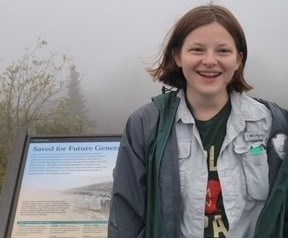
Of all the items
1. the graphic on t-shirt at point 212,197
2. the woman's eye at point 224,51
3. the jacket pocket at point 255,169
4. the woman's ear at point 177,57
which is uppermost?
the woman's ear at point 177,57

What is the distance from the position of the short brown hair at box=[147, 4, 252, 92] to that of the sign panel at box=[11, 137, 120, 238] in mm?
934

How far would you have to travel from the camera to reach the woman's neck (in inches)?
42.8

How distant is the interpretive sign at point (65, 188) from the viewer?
1.93 meters

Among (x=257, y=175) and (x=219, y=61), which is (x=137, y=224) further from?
(x=219, y=61)

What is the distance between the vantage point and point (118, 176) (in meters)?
1.05

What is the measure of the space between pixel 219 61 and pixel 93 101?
149 centimetres

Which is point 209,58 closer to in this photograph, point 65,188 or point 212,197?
point 212,197

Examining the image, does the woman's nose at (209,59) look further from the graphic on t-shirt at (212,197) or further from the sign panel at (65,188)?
the sign panel at (65,188)

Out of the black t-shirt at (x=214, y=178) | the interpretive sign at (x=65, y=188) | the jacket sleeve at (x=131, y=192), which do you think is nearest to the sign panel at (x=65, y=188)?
the interpretive sign at (x=65, y=188)

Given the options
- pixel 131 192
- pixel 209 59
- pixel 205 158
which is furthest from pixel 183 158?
pixel 209 59

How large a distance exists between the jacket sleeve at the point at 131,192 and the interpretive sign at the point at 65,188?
0.90m

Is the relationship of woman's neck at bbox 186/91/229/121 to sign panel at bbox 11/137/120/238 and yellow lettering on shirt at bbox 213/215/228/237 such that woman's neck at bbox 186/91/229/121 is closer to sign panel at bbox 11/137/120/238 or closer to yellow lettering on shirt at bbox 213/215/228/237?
yellow lettering on shirt at bbox 213/215/228/237

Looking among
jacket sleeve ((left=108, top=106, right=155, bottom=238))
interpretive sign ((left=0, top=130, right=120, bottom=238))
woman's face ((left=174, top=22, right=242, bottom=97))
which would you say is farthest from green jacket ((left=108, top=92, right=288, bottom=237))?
interpretive sign ((left=0, top=130, right=120, bottom=238))

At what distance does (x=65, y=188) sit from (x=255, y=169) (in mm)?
1267
